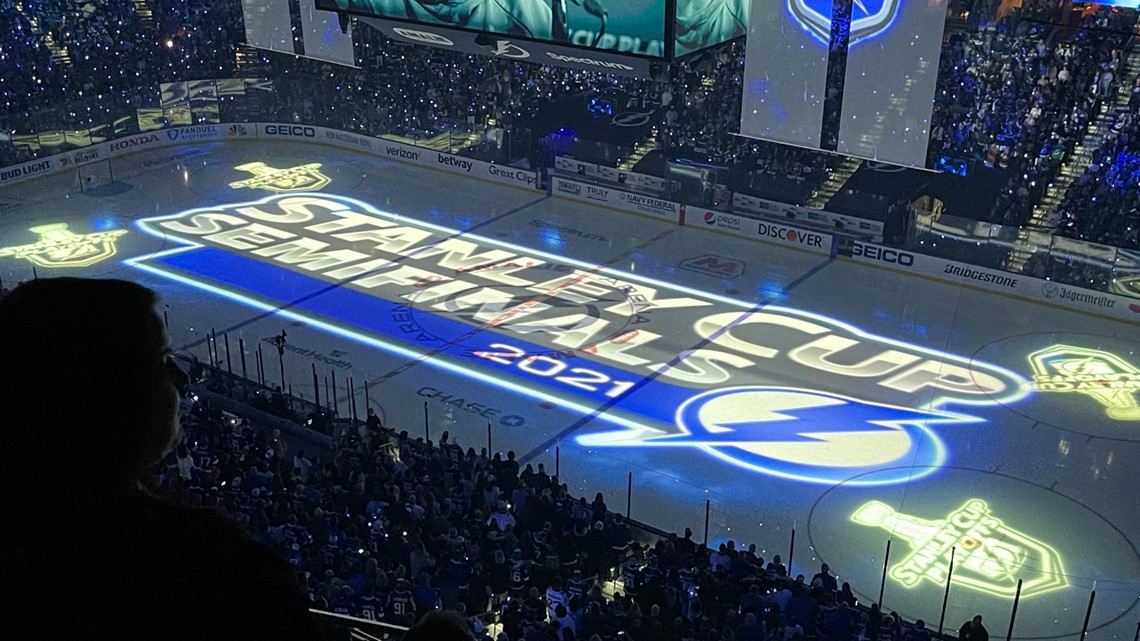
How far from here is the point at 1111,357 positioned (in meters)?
19.8

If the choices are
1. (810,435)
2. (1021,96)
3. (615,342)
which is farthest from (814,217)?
(810,435)

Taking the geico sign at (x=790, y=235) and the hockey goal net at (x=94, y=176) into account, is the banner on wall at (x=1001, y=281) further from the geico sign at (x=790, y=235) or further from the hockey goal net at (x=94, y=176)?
the hockey goal net at (x=94, y=176)

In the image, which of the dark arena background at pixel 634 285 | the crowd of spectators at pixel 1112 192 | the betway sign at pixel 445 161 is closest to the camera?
the dark arena background at pixel 634 285

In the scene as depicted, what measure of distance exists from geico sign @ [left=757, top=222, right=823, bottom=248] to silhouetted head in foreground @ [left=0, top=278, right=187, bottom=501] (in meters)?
24.4

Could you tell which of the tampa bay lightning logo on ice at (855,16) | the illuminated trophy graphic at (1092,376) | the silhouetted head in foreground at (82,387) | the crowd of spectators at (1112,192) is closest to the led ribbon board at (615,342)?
the illuminated trophy graphic at (1092,376)

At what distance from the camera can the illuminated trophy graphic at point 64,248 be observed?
23.9 m

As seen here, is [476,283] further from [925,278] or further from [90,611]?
[90,611]

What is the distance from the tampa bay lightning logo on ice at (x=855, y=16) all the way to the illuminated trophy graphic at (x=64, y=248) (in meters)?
16.0

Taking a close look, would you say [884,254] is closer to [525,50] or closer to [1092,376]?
[1092,376]

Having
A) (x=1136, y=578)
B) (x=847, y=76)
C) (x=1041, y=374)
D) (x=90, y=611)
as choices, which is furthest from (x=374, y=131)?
(x=90, y=611)

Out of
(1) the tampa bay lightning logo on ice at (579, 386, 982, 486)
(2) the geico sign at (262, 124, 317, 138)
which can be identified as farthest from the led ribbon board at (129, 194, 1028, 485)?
(2) the geico sign at (262, 124, 317, 138)

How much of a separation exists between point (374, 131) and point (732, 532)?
21008 mm

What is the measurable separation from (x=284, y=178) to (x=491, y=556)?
20.9 metres

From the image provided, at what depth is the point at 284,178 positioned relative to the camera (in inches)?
1196
